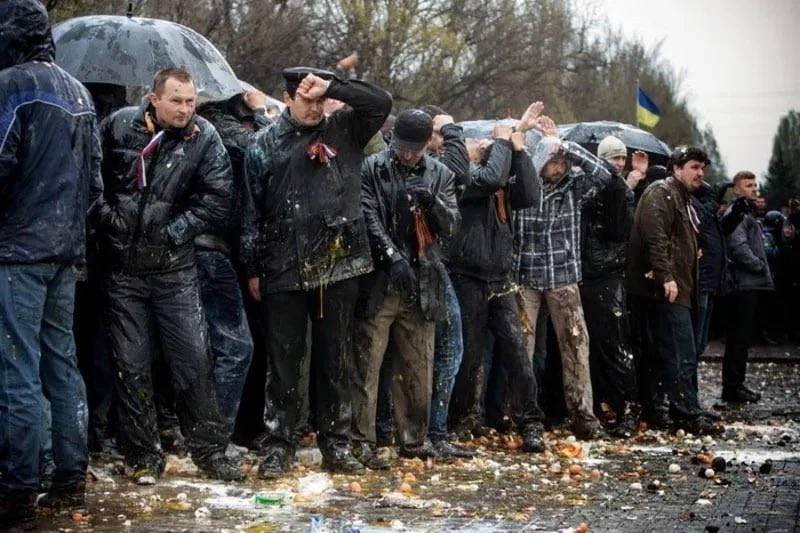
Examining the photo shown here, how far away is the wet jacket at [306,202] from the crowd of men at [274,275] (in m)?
0.01

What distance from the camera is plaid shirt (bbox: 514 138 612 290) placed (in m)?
11.6

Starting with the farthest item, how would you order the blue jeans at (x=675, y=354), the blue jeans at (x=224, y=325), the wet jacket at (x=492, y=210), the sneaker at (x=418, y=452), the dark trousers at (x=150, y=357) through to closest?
the blue jeans at (x=675, y=354) → the wet jacket at (x=492, y=210) → the sneaker at (x=418, y=452) → the blue jeans at (x=224, y=325) → the dark trousers at (x=150, y=357)

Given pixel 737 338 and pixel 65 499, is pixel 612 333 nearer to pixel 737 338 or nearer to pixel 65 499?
pixel 737 338

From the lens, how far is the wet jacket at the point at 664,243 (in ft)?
40.4

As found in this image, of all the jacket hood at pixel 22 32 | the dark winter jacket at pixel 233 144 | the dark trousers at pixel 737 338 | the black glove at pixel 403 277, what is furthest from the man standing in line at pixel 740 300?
the jacket hood at pixel 22 32

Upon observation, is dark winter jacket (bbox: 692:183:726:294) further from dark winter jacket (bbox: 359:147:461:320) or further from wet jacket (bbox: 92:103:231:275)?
wet jacket (bbox: 92:103:231:275)

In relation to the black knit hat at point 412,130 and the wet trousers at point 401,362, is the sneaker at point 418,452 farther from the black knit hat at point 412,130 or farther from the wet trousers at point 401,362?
the black knit hat at point 412,130

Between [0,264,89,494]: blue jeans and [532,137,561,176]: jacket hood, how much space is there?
16.6 feet

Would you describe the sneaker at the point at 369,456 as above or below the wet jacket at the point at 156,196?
below


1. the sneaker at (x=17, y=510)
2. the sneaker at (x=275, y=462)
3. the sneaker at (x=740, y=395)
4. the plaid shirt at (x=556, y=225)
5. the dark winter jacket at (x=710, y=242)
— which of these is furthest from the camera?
the sneaker at (x=740, y=395)

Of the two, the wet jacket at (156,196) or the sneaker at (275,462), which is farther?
the sneaker at (275,462)

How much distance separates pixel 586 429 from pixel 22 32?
604 cm

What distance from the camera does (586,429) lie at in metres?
11.7

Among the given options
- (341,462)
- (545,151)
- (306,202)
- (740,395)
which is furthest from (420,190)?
(740,395)
